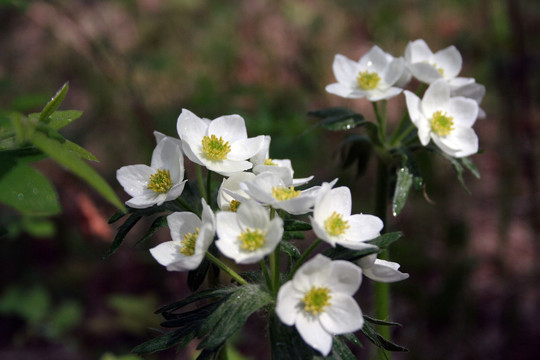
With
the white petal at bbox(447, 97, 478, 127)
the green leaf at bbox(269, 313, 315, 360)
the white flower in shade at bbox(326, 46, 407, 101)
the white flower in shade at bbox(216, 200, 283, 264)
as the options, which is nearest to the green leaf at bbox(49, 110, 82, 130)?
the white flower in shade at bbox(216, 200, 283, 264)

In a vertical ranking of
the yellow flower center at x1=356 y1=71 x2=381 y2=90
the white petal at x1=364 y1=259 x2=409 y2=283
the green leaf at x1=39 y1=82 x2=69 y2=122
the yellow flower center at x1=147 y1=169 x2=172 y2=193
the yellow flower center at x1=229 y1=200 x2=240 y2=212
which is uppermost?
the green leaf at x1=39 y1=82 x2=69 y2=122

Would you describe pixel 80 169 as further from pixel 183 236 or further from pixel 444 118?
pixel 444 118

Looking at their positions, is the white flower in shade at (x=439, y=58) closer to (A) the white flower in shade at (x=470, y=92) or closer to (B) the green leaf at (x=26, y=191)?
(A) the white flower in shade at (x=470, y=92)

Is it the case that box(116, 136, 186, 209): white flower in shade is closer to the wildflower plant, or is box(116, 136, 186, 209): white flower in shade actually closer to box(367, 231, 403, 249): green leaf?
the wildflower plant

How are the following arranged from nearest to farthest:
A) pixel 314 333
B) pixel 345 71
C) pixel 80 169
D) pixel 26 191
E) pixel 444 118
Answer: pixel 80 169
pixel 26 191
pixel 314 333
pixel 444 118
pixel 345 71

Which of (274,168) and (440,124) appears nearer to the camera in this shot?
(274,168)

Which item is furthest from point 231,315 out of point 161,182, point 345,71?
point 345,71

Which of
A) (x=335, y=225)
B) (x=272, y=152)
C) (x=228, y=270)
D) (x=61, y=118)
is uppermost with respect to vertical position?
(x=61, y=118)
